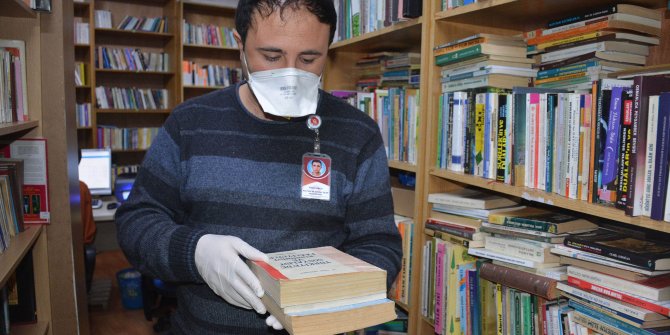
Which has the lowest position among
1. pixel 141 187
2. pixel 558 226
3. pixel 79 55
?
pixel 558 226

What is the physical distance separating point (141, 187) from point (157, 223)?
0.34 feet

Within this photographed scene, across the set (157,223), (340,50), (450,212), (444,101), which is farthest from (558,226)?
Result: (340,50)

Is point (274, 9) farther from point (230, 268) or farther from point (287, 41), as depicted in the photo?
point (230, 268)

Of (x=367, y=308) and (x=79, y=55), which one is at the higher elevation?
(x=79, y=55)

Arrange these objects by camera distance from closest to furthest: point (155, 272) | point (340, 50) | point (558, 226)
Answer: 1. point (155, 272)
2. point (558, 226)
3. point (340, 50)

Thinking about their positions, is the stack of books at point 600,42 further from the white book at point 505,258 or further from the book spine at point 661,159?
the white book at point 505,258

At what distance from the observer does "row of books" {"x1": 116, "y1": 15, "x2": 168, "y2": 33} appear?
18.1 ft

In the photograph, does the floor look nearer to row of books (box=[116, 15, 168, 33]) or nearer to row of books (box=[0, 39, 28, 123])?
row of books (box=[0, 39, 28, 123])

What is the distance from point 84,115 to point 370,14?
4.14 m

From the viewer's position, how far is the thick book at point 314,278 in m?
0.84

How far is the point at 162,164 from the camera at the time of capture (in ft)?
3.65

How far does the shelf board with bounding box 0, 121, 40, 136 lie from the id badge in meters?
0.82

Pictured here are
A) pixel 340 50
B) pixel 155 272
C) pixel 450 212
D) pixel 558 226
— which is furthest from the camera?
pixel 340 50

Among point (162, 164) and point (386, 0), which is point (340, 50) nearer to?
point (386, 0)
